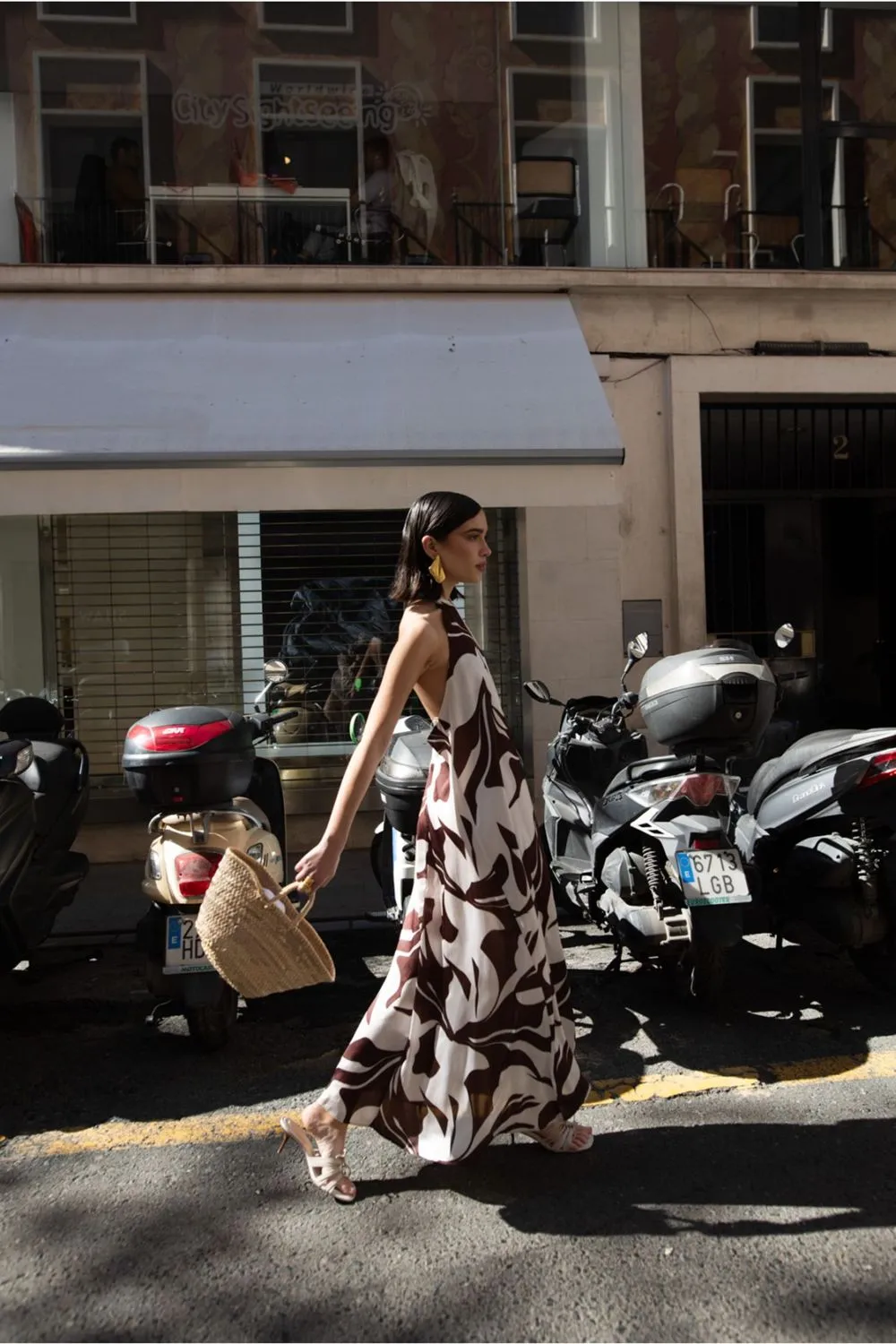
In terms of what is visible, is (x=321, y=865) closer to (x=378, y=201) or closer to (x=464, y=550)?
(x=464, y=550)

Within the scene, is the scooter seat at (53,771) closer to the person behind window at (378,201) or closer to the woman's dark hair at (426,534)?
the woman's dark hair at (426,534)

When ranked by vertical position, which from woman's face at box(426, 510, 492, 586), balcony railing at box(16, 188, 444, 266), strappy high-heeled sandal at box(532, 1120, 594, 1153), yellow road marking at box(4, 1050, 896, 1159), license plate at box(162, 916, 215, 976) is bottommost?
yellow road marking at box(4, 1050, 896, 1159)

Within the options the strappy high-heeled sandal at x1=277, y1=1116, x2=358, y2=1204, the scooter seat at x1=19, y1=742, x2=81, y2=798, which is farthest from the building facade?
the strappy high-heeled sandal at x1=277, y1=1116, x2=358, y2=1204

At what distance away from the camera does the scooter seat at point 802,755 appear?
4090mm

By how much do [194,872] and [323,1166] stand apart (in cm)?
125

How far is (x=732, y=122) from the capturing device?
9008 mm

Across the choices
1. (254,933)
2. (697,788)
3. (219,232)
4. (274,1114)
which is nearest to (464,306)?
(219,232)

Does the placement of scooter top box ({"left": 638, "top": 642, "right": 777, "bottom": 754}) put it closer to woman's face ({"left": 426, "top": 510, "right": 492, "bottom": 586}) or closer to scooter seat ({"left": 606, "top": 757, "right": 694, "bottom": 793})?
scooter seat ({"left": 606, "top": 757, "right": 694, "bottom": 793})

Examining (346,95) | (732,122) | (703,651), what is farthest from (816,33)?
(703,651)

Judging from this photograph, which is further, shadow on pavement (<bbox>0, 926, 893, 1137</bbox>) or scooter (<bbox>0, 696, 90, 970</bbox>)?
scooter (<bbox>0, 696, 90, 970</bbox>)

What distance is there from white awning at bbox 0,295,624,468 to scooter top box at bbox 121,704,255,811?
9.53 feet

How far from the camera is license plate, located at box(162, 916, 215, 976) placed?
11.9ft

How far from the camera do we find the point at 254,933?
2.56m

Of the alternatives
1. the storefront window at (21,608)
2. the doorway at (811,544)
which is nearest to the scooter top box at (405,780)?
the storefront window at (21,608)
